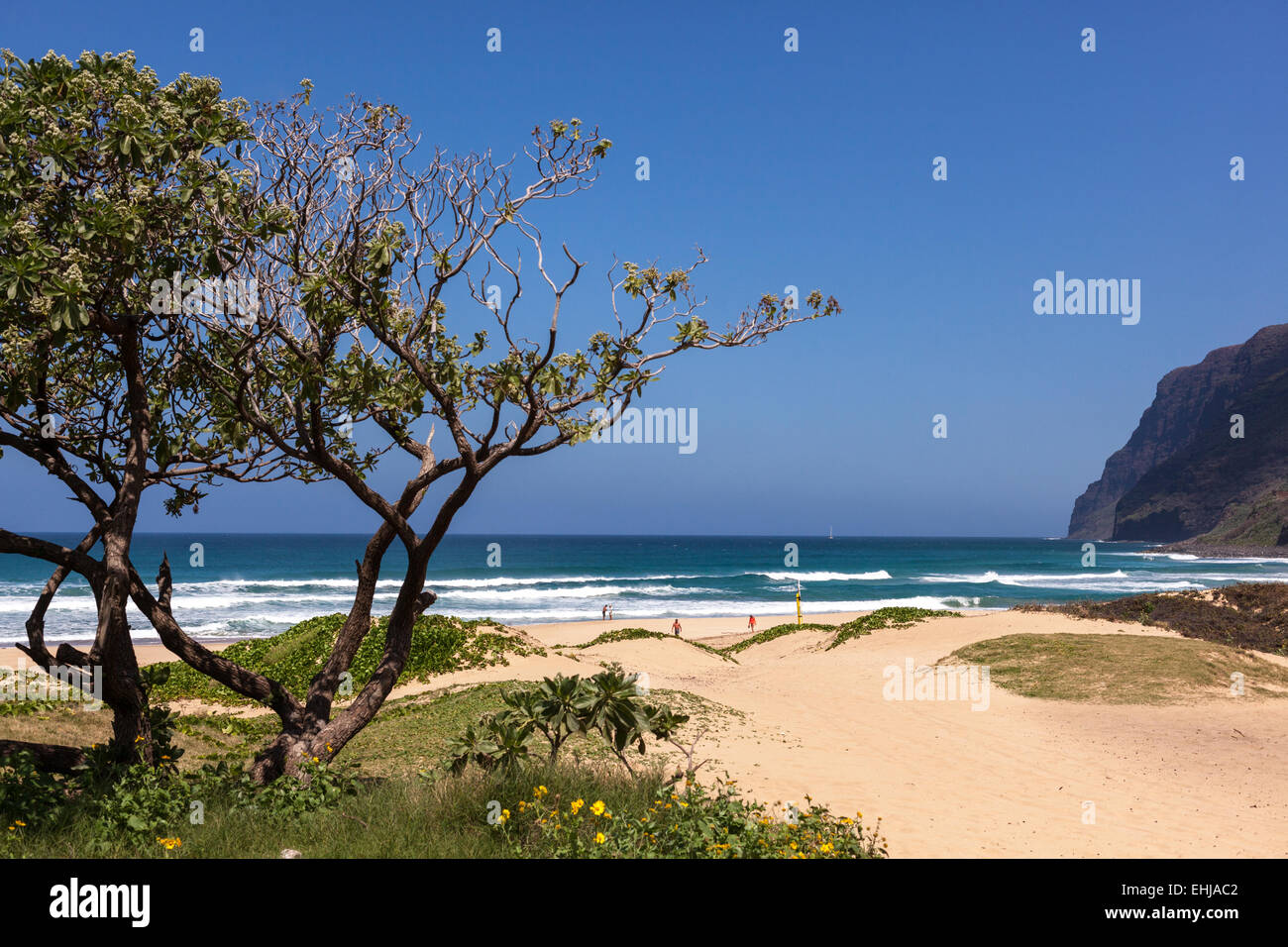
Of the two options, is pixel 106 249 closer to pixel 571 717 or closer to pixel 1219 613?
pixel 571 717

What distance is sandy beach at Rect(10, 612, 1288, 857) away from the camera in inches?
369

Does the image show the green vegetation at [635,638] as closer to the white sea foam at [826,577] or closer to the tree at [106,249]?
the tree at [106,249]

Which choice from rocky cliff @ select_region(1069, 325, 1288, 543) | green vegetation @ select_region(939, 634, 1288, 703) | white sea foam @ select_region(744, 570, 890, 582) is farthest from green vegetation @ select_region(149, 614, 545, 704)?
rocky cliff @ select_region(1069, 325, 1288, 543)

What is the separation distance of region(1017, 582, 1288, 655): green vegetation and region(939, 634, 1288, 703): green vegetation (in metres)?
3.92

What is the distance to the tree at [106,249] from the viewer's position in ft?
20.4

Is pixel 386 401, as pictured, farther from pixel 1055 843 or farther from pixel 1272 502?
pixel 1272 502

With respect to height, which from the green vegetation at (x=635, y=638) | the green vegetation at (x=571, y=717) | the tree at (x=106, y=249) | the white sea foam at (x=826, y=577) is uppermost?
the tree at (x=106, y=249)

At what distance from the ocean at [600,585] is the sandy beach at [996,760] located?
56.7ft

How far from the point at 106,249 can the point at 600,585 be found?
67826 mm

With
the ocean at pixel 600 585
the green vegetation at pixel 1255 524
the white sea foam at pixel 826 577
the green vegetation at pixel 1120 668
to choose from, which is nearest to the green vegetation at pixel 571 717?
the green vegetation at pixel 1120 668

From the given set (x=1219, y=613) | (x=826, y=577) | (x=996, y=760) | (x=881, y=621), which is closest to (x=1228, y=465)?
(x=826, y=577)

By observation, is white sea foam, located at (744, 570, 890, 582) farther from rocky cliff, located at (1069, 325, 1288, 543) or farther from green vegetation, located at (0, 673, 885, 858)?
green vegetation, located at (0, 673, 885, 858)

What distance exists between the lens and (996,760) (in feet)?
43.1
